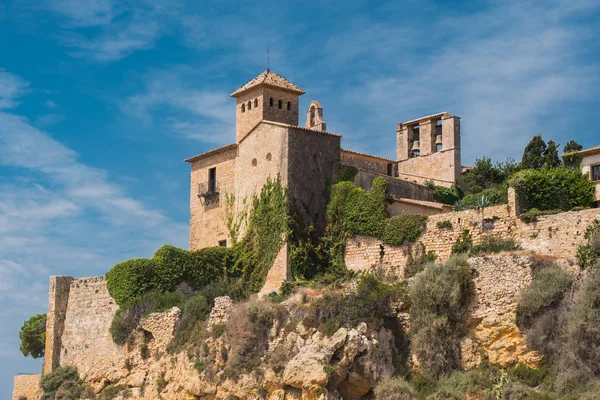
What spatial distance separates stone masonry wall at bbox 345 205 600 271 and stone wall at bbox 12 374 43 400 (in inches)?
592

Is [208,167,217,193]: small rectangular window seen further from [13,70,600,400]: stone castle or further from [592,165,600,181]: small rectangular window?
[592,165,600,181]: small rectangular window

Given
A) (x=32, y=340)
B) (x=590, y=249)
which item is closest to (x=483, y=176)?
(x=590, y=249)

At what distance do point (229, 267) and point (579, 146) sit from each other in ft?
62.4

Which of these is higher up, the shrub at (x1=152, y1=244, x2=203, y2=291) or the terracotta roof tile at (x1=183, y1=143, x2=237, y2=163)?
the terracotta roof tile at (x1=183, y1=143, x2=237, y2=163)

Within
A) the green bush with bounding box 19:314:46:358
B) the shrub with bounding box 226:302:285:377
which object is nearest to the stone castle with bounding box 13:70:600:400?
the shrub with bounding box 226:302:285:377

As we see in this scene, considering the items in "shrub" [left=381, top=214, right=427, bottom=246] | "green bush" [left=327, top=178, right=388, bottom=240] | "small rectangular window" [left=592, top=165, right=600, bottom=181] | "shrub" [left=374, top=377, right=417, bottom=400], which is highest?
"small rectangular window" [left=592, top=165, right=600, bottom=181]

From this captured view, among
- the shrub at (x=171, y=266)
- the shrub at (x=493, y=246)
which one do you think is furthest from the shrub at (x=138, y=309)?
the shrub at (x=493, y=246)

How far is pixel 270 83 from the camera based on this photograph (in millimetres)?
46000

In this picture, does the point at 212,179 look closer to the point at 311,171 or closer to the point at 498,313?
the point at 311,171

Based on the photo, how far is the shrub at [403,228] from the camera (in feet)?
129

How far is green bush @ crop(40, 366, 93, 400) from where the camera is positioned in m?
42.5

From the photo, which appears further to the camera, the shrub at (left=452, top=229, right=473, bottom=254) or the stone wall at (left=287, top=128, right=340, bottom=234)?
the stone wall at (left=287, top=128, right=340, bottom=234)

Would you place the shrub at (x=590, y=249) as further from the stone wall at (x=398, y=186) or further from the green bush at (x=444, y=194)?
the green bush at (x=444, y=194)

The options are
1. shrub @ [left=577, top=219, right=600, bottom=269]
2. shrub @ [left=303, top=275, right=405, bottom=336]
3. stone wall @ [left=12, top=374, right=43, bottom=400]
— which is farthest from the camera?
stone wall @ [left=12, top=374, right=43, bottom=400]
